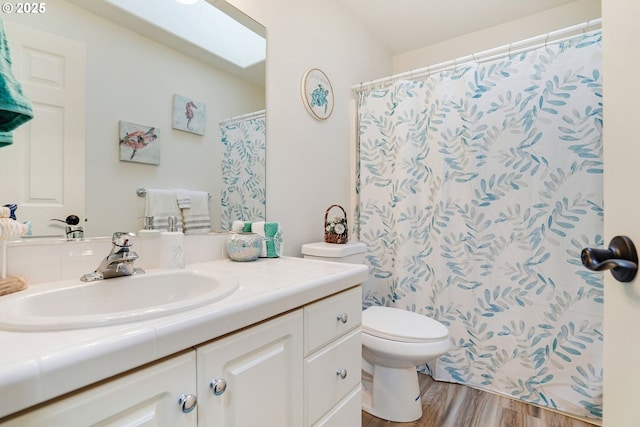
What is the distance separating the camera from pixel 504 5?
→ 2.09 metres

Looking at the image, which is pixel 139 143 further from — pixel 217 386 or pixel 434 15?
pixel 434 15

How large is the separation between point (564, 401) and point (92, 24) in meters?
2.62

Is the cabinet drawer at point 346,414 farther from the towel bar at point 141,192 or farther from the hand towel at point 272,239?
the towel bar at point 141,192

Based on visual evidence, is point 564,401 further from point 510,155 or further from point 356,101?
point 356,101

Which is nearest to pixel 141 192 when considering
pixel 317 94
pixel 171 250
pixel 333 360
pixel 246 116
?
pixel 171 250

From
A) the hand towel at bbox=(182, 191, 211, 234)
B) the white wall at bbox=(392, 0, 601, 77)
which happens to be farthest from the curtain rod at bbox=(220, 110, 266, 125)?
the white wall at bbox=(392, 0, 601, 77)

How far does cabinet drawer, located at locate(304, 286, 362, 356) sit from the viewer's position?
3.06 feet

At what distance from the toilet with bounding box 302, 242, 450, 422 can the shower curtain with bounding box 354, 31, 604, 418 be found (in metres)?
0.43

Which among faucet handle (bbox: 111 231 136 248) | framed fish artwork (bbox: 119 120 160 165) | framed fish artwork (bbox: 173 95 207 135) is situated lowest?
faucet handle (bbox: 111 231 136 248)

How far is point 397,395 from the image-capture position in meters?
1.56

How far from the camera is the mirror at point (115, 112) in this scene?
886mm

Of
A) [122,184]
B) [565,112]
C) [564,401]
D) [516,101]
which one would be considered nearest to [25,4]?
[122,184]

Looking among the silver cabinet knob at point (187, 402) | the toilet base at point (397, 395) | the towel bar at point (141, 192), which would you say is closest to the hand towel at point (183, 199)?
the towel bar at point (141, 192)

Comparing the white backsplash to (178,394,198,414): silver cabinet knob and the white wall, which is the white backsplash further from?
the white wall
